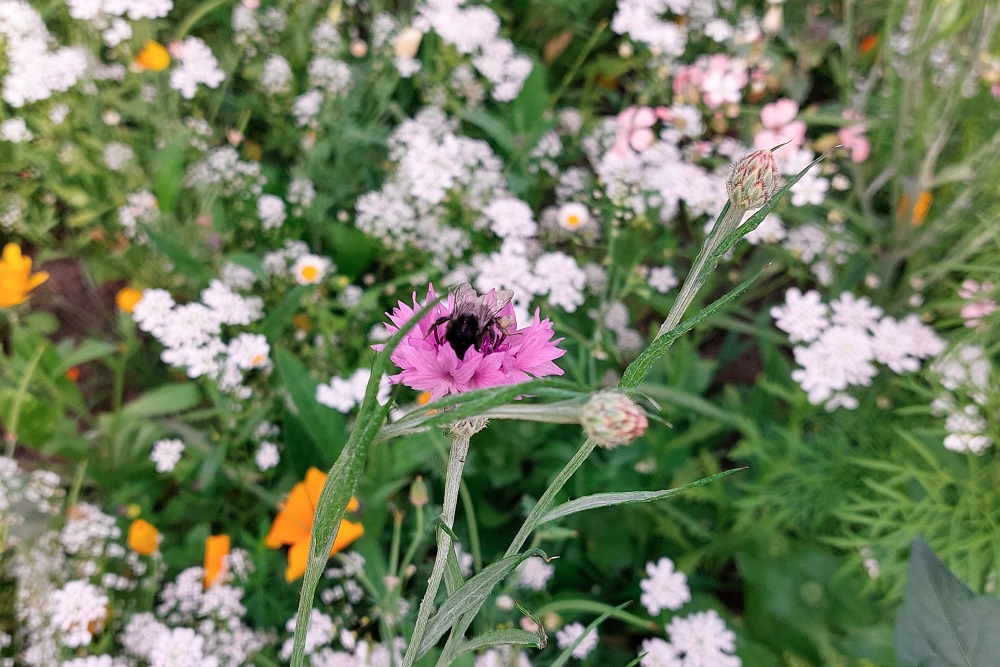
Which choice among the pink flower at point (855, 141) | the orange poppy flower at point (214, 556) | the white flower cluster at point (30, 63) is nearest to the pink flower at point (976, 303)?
the pink flower at point (855, 141)

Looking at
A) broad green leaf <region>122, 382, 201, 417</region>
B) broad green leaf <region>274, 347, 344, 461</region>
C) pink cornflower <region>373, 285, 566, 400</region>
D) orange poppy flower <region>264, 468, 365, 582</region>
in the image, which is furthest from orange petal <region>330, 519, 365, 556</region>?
pink cornflower <region>373, 285, 566, 400</region>

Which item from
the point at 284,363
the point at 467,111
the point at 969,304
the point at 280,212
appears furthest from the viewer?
the point at 467,111

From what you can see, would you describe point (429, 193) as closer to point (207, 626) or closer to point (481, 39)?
point (481, 39)

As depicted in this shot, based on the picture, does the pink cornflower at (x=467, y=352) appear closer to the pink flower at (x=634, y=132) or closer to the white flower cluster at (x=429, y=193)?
the white flower cluster at (x=429, y=193)

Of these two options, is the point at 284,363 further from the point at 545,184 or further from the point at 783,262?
the point at 783,262

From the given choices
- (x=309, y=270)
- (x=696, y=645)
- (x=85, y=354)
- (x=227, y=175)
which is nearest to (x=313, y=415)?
(x=309, y=270)

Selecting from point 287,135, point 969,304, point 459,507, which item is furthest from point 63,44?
point 969,304
